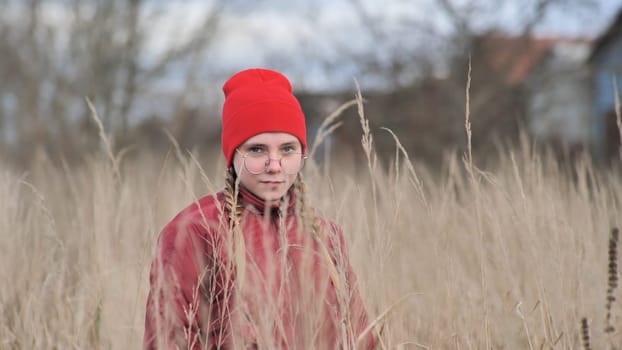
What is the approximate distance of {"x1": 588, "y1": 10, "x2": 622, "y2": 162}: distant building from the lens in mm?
9277

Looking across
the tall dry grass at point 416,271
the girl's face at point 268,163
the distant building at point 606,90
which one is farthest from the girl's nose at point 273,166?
the distant building at point 606,90

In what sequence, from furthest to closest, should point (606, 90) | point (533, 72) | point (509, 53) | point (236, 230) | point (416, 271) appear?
1. point (606, 90)
2. point (533, 72)
3. point (509, 53)
4. point (416, 271)
5. point (236, 230)

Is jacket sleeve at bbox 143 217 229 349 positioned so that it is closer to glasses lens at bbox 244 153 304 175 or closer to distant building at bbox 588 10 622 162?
glasses lens at bbox 244 153 304 175

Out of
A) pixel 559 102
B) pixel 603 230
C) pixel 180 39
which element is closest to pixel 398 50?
pixel 559 102

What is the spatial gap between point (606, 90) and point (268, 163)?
34.6 feet

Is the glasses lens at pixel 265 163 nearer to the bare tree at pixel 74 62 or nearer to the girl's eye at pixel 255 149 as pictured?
the girl's eye at pixel 255 149

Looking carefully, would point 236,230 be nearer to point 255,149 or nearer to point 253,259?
point 253,259

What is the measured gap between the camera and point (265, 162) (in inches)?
54.5

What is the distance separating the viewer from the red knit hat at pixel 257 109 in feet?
4.65

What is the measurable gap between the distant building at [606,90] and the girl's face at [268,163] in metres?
7.81

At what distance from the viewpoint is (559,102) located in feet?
28.1

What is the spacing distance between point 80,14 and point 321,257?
977 centimetres

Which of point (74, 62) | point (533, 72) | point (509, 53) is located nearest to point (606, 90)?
point (533, 72)

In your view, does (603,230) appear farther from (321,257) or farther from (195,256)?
(195,256)
